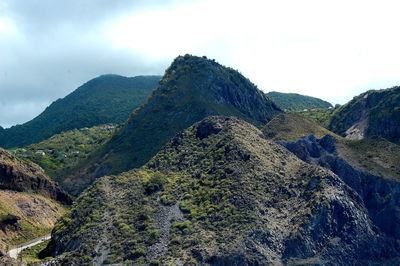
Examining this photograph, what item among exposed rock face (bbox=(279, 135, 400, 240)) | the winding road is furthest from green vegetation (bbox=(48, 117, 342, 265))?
exposed rock face (bbox=(279, 135, 400, 240))

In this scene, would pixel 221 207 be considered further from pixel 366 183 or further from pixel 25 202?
pixel 25 202

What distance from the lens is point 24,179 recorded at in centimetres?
14262

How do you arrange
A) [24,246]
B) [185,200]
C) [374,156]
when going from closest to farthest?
[24,246], [185,200], [374,156]

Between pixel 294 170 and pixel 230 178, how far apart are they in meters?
16.0

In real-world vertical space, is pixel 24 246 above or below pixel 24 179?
below

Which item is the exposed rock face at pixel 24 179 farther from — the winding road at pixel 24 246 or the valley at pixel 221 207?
the winding road at pixel 24 246

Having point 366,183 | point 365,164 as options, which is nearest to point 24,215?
point 366,183

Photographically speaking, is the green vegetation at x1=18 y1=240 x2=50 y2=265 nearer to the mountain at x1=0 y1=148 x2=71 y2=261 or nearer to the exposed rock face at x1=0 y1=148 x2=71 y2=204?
the mountain at x1=0 y1=148 x2=71 y2=261

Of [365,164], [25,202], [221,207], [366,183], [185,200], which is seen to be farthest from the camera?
[365,164]

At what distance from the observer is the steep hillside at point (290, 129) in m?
162

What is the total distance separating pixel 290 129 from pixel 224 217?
71179mm

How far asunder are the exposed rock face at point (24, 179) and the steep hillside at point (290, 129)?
6621cm

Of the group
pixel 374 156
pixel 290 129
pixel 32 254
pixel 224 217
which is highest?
pixel 290 129

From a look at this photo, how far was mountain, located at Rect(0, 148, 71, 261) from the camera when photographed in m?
116
